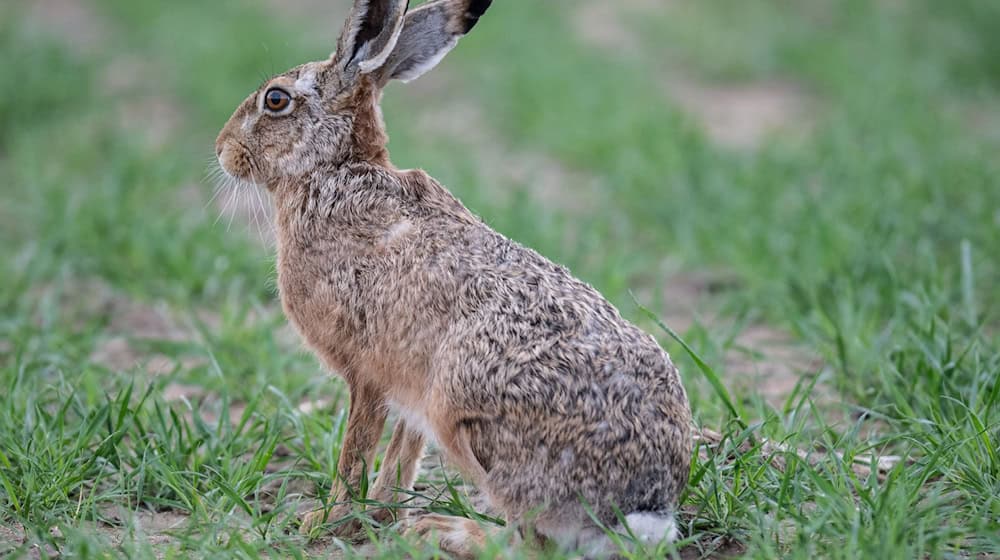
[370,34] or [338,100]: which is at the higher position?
[370,34]

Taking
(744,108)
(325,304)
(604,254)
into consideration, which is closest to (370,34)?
(325,304)

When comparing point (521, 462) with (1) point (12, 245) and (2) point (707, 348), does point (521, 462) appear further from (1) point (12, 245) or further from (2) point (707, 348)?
(1) point (12, 245)

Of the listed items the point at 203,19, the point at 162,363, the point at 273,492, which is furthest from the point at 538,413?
the point at 203,19

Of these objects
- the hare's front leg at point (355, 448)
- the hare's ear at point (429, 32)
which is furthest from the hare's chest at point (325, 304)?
the hare's ear at point (429, 32)

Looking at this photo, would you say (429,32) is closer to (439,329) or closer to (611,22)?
(439,329)

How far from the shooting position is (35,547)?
3010 mm

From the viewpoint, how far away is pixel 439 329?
2992 mm

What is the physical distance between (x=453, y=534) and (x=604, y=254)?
283 centimetres

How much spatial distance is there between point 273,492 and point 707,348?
5.86 feet

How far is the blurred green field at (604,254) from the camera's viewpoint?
3.15m

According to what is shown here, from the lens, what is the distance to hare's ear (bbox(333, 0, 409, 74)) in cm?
330

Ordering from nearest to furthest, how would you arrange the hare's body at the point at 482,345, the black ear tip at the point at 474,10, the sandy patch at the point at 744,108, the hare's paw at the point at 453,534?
the hare's body at the point at 482,345
the hare's paw at the point at 453,534
the black ear tip at the point at 474,10
the sandy patch at the point at 744,108

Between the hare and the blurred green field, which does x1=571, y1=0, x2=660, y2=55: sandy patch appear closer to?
the blurred green field

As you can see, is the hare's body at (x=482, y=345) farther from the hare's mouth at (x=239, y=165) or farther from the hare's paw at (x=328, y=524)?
the hare's paw at (x=328, y=524)
